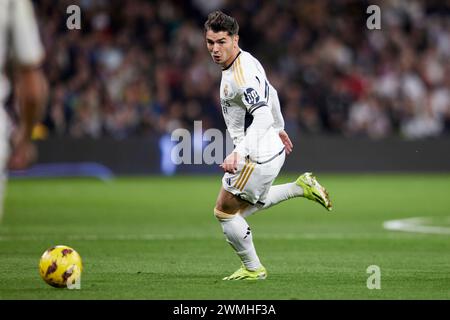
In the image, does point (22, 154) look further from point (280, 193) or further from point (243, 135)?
point (280, 193)

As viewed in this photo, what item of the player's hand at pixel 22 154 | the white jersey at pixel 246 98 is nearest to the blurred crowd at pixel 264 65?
the white jersey at pixel 246 98

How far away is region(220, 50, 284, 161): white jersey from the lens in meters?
8.87

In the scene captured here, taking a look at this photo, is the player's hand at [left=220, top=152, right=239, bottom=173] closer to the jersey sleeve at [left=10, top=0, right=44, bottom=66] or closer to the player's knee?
the player's knee

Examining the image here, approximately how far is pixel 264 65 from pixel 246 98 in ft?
60.4

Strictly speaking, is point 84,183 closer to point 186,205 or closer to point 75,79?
point 75,79

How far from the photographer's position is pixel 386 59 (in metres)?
27.2

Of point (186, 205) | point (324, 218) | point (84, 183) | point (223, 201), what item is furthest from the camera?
point (84, 183)

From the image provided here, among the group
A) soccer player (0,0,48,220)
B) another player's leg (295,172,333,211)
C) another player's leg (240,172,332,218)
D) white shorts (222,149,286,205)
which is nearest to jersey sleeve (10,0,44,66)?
soccer player (0,0,48,220)

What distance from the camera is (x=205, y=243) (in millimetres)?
12719

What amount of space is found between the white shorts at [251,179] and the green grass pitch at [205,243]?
2.59 ft

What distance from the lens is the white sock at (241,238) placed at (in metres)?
9.00

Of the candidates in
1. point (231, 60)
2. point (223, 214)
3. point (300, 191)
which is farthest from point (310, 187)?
point (231, 60)

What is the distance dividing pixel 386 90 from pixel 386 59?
0.95 m
